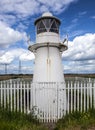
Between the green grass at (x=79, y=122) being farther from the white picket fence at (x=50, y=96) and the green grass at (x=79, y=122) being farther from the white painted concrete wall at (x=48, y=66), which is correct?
the white painted concrete wall at (x=48, y=66)

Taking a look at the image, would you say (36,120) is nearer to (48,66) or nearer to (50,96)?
(50,96)

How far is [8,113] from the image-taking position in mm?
8688

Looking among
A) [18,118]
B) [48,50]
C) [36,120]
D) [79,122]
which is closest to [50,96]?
[36,120]

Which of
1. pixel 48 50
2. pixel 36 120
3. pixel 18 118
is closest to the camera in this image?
pixel 18 118

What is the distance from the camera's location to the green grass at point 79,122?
23.0ft

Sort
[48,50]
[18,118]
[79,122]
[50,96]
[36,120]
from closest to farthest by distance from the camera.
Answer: [79,122] < [18,118] < [36,120] < [50,96] < [48,50]

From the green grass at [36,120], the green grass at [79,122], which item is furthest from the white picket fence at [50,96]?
the green grass at [79,122]

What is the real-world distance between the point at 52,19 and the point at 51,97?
4070 millimetres

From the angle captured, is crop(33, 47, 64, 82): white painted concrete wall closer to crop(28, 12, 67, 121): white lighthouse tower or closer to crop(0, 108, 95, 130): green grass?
crop(28, 12, 67, 121): white lighthouse tower

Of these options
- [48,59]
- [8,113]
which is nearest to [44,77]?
[48,59]

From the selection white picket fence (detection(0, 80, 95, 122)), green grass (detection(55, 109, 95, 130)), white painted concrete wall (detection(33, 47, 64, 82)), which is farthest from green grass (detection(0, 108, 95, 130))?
white painted concrete wall (detection(33, 47, 64, 82))

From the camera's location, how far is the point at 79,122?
24.8ft

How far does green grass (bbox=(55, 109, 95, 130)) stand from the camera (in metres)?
7.01

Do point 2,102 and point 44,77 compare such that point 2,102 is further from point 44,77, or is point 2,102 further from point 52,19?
point 52,19
